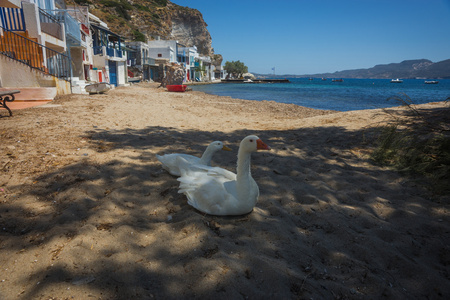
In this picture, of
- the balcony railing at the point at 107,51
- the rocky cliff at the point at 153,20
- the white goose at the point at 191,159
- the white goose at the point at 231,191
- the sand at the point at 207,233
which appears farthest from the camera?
the rocky cliff at the point at 153,20

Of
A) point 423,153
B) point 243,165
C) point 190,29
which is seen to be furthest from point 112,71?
point 190,29

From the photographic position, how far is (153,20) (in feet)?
244

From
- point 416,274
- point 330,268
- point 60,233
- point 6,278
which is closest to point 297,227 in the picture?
point 330,268

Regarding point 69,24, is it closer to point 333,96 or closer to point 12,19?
point 12,19

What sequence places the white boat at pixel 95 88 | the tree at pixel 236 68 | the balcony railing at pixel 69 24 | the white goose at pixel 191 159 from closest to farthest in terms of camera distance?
the white goose at pixel 191 159 < the white boat at pixel 95 88 < the balcony railing at pixel 69 24 < the tree at pixel 236 68

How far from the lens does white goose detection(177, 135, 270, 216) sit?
2.89 metres

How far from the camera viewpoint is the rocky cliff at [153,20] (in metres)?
58.1

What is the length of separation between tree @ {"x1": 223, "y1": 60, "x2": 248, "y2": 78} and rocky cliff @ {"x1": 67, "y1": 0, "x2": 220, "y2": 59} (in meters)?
11.0


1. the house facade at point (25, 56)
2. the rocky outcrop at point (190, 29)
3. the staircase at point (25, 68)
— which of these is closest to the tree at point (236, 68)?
the rocky outcrop at point (190, 29)

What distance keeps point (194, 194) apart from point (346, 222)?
6.21ft

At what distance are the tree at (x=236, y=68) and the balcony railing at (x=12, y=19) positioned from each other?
107301mm

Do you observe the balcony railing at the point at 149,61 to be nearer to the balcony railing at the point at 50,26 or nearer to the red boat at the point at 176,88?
the red boat at the point at 176,88

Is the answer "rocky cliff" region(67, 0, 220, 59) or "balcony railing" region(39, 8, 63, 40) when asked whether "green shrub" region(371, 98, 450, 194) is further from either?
"rocky cliff" region(67, 0, 220, 59)

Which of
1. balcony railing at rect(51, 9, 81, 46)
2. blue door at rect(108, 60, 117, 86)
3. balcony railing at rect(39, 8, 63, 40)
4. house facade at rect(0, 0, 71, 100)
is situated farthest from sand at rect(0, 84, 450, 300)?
blue door at rect(108, 60, 117, 86)
